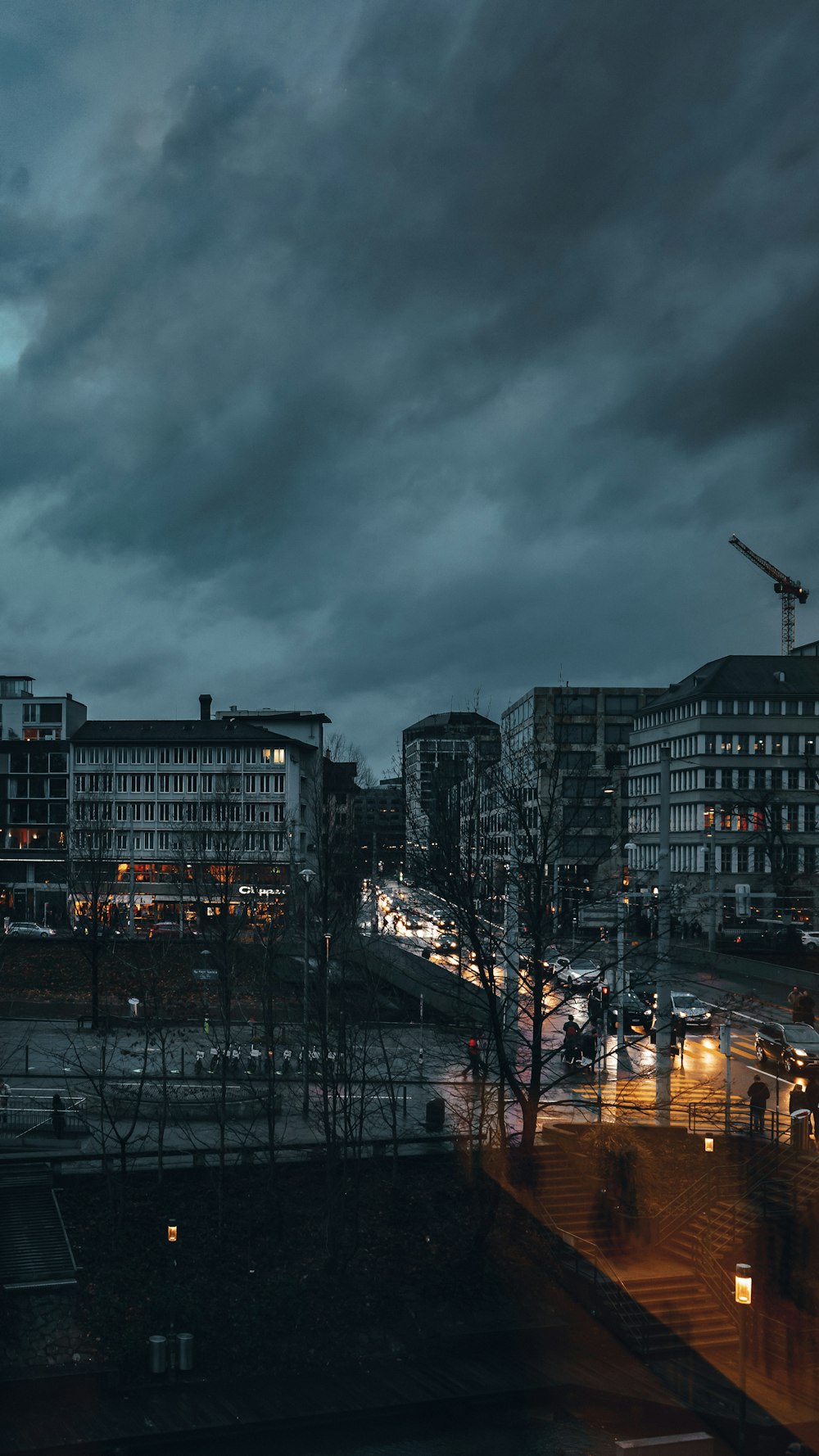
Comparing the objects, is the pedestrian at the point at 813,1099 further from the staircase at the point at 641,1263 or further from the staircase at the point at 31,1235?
the staircase at the point at 31,1235

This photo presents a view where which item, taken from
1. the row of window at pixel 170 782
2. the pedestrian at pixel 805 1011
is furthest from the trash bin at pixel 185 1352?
the row of window at pixel 170 782

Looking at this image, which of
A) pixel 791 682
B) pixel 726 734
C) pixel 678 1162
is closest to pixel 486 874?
pixel 678 1162

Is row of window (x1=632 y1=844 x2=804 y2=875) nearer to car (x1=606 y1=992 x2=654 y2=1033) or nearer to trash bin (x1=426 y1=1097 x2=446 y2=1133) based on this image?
car (x1=606 y1=992 x2=654 y2=1033)

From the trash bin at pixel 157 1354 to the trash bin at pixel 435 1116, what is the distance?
9995mm

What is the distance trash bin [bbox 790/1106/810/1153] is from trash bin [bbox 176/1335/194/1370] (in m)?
14.7

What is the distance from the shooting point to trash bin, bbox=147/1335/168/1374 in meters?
19.3

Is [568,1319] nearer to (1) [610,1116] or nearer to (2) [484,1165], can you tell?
(2) [484,1165]

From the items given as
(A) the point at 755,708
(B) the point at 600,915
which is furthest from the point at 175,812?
(B) the point at 600,915

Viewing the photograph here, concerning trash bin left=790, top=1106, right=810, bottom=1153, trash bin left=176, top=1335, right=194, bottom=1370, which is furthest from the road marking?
trash bin left=176, top=1335, right=194, bottom=1370

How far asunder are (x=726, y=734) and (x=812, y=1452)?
6983 centimetres

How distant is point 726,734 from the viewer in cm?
8362

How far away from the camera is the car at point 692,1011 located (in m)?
42.9

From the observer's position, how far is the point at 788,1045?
3562 centimetres

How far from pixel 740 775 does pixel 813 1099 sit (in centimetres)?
5690
